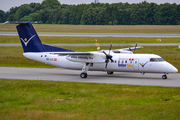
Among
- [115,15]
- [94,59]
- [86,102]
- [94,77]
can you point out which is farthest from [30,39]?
[115,15]

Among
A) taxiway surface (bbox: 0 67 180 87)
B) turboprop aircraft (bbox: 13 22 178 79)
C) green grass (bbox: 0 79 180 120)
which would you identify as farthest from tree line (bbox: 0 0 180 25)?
green grass (bbox: 0 79 180 120)

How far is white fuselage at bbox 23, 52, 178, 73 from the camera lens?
80.8 feet

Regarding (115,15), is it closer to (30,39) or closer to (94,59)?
(30,39)

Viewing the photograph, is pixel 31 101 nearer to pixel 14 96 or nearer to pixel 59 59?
pixel 14 96

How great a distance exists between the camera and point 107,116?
42.3ft

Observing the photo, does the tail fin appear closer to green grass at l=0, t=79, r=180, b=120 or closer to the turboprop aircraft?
the turboprop aircraft

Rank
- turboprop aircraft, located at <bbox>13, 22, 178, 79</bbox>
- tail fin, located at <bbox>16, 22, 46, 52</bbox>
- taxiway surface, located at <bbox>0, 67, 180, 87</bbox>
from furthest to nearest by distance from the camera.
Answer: tail fin, located at <bbox>16, 22, 46, 52</bbox> → turboprop aircraft, located at <bbox>13, 22, 178, 79</bbox> → taxiway surface, located at <bbox>0, 67, 180, 87</bbox>

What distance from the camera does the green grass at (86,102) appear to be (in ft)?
42.9

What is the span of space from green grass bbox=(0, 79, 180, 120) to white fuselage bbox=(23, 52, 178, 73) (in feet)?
14.9

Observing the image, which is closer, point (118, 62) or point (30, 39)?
point (118, 62)

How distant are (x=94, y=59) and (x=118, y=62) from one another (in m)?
2.35

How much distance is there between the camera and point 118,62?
25750 mm

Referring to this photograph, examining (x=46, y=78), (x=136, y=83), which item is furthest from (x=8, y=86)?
(x=136, y=83)

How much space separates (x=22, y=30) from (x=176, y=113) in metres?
19.7
